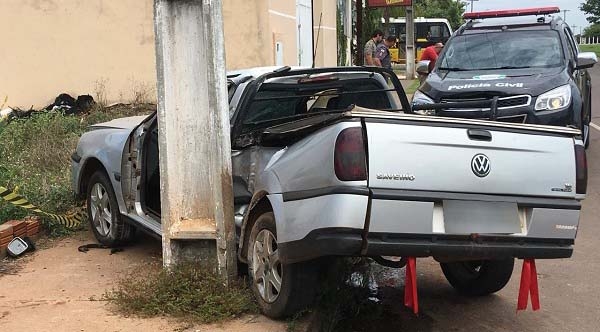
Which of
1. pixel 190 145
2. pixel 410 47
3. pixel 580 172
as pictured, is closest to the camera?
pixel 580 172

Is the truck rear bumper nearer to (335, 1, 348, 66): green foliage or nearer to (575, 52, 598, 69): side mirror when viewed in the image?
(575, 52, 598, 69): side mirror

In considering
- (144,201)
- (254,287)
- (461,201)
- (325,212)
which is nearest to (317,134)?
(325,212)

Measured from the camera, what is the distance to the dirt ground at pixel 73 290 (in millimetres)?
4406

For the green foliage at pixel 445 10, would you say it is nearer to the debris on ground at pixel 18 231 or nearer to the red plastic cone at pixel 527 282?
the debris on ground at pixel 18 231

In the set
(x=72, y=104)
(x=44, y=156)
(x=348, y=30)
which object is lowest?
(x=44, y=156)

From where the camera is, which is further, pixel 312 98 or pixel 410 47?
pixel 410 47

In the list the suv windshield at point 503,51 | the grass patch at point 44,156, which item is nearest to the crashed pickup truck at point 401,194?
the grass patch at point 44,156

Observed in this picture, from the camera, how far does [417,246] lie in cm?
388

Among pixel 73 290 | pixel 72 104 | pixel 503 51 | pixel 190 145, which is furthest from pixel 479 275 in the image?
pixel 72 104

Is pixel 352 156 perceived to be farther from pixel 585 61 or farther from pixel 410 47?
pixel 410 47

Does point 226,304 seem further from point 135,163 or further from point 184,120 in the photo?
point 135,163

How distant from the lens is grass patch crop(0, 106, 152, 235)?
725 cm

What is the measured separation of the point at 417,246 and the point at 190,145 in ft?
6.44

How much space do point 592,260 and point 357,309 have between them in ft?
8.73
